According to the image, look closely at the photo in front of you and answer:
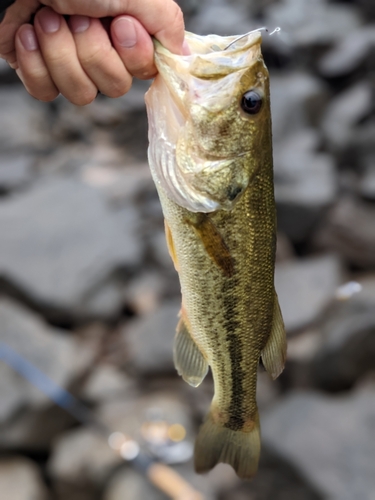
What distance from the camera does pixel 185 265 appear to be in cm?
147

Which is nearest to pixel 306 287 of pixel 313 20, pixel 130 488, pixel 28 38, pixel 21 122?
pixel 130 488

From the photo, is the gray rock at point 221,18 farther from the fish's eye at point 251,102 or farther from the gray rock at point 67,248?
the fish's eye at point 251,102

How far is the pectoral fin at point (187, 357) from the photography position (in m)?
1.54

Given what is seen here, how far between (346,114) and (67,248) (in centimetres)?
460

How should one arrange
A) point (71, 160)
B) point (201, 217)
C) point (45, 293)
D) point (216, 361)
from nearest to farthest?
1. point (201, 217)
2. point (216, 361)
3. point (45, 293)
4. point (71, 160)

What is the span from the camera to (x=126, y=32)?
4.49ft

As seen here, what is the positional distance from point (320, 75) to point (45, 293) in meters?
6.93

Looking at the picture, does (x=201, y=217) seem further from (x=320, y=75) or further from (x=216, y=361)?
(x=320, y=75)

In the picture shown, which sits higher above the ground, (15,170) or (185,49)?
(185,49)

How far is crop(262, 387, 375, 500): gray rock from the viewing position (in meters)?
3.03

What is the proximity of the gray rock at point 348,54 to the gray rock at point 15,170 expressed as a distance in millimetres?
5319

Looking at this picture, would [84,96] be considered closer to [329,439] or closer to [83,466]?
[329,439]

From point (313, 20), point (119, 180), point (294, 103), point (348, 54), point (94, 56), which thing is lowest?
point (119, 180)

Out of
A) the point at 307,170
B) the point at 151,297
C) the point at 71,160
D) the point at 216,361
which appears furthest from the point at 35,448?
the point at 71,160
